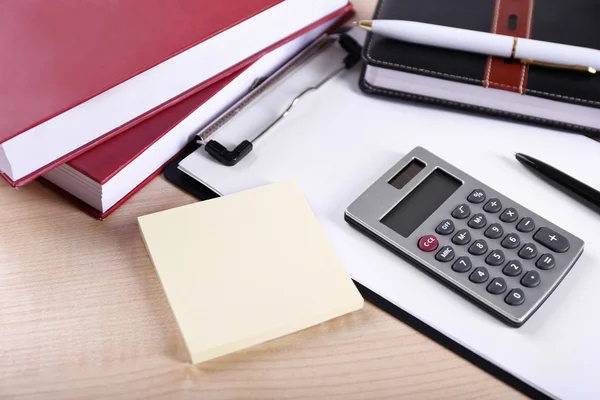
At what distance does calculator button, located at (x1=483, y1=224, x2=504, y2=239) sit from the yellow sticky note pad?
126 millimetres

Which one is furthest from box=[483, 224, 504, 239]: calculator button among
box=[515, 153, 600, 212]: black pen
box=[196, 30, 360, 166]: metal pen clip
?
box=[196, 30, 360, 166]: metal pen clip

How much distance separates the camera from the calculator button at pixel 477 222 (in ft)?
1.89

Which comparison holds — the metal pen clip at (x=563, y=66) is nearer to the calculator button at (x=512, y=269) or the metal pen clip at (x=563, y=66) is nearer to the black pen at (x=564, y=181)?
the black pen at (x=564, y=181)

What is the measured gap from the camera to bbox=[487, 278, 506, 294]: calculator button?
533 mm

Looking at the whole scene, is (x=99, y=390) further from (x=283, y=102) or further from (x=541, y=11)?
(x=541, y=11)

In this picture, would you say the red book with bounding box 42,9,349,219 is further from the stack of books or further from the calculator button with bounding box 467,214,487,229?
the calculator button with bounding box 467,214,487,229

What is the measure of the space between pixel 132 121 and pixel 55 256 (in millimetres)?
140

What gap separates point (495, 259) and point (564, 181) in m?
0.14

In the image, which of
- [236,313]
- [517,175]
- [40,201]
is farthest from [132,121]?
[517,175]

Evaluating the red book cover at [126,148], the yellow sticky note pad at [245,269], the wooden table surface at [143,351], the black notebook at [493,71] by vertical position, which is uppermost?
the black notebook at [493,71]

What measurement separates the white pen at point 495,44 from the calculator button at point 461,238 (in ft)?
0.71

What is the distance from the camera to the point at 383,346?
528 mm

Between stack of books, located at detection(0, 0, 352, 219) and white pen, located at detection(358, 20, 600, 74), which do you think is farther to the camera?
white pen, located at detection(358, 20, 600, 74)

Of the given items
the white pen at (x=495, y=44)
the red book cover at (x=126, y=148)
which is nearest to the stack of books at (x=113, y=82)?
the red book cover at (x=126, y=148)
